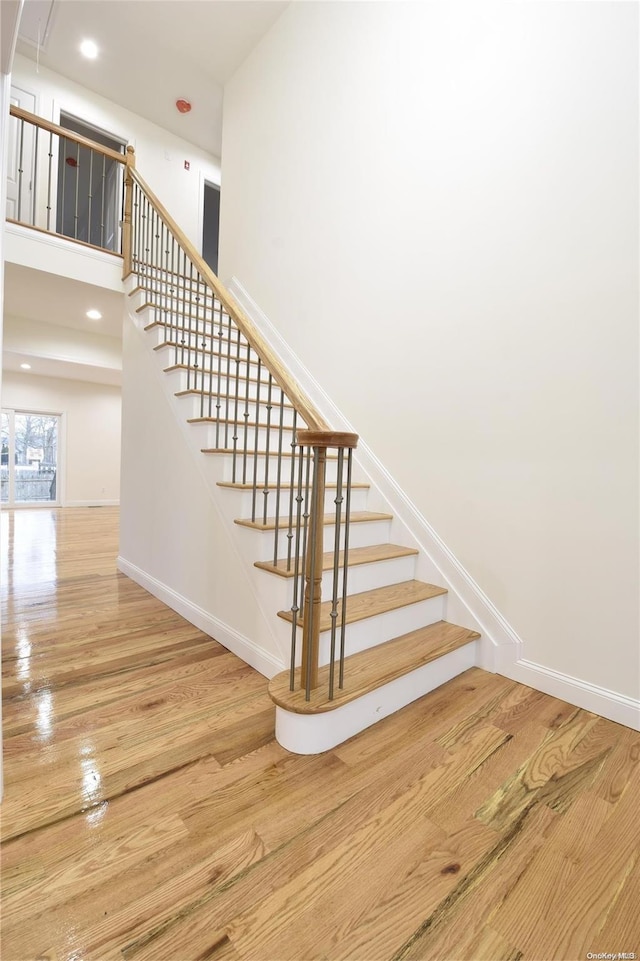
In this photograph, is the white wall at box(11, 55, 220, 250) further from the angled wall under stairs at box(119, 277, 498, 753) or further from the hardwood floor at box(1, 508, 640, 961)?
the hardwood floor at box(1, 508, 640, 961)

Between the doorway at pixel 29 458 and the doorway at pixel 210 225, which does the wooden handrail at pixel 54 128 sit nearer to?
the doorway at pixel 210 225

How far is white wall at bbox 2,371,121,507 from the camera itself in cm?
781

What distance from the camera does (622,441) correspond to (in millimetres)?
1787

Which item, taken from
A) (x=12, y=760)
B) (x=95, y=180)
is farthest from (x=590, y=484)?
(x=95, y=180)

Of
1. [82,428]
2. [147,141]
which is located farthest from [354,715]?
[82,428]

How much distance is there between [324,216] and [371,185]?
48cm

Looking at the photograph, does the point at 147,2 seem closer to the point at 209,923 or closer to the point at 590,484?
the point at 590,484

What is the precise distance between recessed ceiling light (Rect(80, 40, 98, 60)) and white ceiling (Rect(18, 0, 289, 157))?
45mm

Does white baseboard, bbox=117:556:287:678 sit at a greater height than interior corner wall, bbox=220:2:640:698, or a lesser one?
lesser

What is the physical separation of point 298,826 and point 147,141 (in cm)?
713

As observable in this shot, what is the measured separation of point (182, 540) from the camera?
109 inches

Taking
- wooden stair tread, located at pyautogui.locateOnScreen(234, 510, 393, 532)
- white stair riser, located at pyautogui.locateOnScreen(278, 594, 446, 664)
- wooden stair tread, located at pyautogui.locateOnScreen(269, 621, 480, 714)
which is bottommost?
wooden stair tread, located at pyautogui.locateOnScreen(269, 621, 480, 714)

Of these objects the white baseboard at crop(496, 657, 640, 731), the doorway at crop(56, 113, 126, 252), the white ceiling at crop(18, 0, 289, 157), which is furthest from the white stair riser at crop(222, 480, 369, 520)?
the doorway at crop(56, 113, 126, 252)

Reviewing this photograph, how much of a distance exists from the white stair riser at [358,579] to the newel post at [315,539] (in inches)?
12.3
